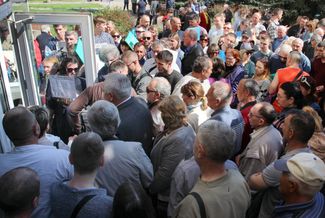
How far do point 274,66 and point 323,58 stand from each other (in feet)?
2.68

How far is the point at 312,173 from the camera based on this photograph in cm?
237

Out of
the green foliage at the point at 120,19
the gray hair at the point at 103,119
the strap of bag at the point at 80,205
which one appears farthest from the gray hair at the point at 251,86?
the green foliage at the point at 120,19

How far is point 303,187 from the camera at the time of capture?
2.38 meters

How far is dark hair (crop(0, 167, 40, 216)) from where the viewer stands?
2100 millimetres

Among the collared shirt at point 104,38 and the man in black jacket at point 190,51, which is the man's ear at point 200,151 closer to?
the man in black jacket at point 190,51

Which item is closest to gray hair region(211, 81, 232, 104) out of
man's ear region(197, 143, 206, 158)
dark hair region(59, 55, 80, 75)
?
man's ear region(197, 143, 206, 158)

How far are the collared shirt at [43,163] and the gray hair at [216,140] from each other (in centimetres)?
105

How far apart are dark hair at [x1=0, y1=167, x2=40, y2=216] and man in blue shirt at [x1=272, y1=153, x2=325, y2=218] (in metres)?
1.60

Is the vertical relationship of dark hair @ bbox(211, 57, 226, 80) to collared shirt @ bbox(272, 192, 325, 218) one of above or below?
below

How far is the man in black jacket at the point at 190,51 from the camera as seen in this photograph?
22.4 feet

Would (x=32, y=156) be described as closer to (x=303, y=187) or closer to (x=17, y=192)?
(x=17, y=192)

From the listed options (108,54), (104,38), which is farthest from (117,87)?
(104,38)

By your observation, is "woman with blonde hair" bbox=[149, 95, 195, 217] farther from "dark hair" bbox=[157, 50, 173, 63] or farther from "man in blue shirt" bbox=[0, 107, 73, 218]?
"dark hair" bbox=[157, 50, 173, 63]

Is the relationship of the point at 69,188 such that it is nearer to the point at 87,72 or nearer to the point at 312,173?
the point at 312,173
